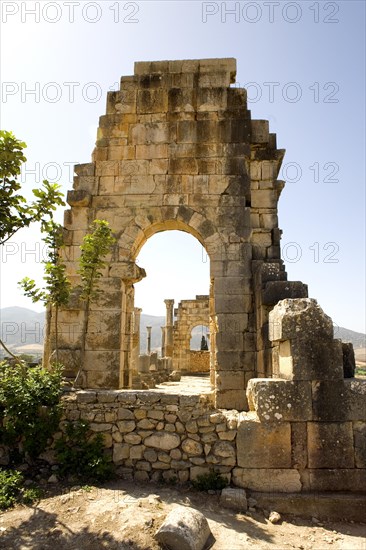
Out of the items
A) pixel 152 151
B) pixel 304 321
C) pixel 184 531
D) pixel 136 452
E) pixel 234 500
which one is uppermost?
pixel 152 151

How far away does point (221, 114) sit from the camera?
26.3 feet

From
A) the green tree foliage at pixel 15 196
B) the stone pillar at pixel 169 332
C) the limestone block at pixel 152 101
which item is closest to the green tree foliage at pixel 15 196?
the green tree foliage at pixel 15 196

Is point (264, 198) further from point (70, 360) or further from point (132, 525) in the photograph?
point (132, 525)

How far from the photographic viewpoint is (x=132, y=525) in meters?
3.95

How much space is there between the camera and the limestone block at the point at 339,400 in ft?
15.5

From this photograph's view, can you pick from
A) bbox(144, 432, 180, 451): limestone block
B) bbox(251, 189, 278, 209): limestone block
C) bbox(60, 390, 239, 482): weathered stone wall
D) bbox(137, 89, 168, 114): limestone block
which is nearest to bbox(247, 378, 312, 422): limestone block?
bbox(60, 390, 239, 482): weathered stone wall

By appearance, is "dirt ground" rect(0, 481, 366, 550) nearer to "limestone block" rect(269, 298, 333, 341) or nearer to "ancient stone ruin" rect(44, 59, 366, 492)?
"ancient stone ruin" rect(44, 59, 366, 492)

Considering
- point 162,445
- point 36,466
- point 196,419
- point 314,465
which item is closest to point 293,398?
point 314,465

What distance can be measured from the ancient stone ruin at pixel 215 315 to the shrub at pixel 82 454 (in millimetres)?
150

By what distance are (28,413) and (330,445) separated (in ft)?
13.2

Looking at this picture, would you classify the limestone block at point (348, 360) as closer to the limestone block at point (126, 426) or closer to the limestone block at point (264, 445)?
the limestone block at point (264, 445)

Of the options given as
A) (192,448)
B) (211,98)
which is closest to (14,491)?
(192,448)

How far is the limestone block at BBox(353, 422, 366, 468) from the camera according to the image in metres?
4.65

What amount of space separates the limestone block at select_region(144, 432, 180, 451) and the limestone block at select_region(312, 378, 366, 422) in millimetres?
1880
